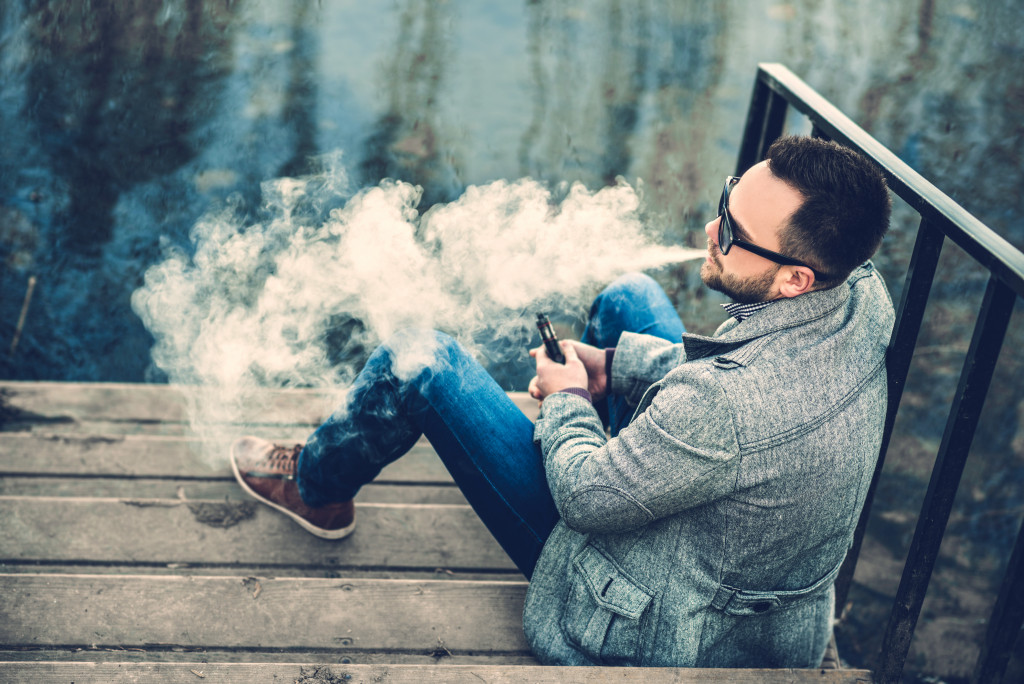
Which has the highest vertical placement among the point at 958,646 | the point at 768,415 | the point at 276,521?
the point at 768,415

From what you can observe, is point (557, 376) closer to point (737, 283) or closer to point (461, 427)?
point (461, 427)

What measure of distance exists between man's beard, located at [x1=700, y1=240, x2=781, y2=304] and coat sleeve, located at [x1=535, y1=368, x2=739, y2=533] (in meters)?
0.31

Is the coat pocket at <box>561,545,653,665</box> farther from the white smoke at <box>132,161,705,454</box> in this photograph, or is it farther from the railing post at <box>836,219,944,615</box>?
the white smoke at <box>132,161,705,454</box>

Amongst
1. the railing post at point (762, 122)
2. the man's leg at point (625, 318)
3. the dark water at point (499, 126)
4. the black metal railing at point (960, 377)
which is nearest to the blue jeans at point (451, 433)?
the man's leg at point (625, 318)

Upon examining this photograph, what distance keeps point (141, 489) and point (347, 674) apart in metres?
1.35

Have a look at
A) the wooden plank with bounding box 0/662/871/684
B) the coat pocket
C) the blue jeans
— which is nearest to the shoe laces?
the blue jeans

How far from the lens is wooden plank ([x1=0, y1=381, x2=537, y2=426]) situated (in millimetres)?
3004

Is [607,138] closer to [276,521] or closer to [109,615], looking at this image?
[276,521]

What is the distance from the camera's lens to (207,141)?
5223 mm

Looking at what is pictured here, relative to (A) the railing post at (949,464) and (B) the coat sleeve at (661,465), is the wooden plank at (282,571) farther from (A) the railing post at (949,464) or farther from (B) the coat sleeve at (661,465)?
(A) the railing post at (949,464)

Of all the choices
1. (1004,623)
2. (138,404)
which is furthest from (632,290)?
(138,404)

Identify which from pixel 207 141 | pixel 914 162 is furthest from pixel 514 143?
pixel 914 162

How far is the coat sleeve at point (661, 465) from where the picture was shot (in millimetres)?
1479

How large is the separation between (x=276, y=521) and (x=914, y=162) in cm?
496
